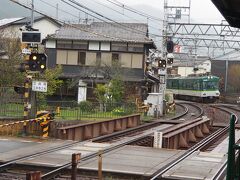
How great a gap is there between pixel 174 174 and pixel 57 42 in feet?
116

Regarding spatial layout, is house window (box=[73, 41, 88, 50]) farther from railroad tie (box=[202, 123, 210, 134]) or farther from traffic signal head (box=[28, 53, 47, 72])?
traffic signal head (box=[28, 53, 47, 72])

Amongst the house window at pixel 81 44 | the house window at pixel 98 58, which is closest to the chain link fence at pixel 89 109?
the house window at pixel 98 58

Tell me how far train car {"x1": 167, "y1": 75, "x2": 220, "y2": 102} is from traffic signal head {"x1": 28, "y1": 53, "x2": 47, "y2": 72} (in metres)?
37.0

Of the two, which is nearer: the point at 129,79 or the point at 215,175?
the point at 215,175

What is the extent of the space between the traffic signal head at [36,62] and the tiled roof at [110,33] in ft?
83.0

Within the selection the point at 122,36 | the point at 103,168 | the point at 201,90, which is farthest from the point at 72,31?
the point at 103,168

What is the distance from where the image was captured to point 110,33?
45531 mm

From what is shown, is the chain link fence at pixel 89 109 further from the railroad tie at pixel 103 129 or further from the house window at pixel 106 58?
the house window at pixel 106 58

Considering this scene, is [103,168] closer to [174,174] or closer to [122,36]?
[174,174]

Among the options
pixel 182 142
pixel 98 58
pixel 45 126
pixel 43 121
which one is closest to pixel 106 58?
pixel 98 58

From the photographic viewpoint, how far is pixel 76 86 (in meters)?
43.4

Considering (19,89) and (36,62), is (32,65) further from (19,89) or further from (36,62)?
(19,89)

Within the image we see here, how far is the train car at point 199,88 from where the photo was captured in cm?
5328

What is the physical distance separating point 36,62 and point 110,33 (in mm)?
28281
